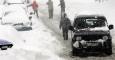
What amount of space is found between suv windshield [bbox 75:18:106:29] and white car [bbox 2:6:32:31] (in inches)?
234

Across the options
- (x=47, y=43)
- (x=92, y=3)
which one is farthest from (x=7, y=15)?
(x=92, y=3)

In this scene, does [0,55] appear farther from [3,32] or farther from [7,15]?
[7,15]

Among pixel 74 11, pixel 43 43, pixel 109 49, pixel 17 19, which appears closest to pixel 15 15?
pixel 17 19

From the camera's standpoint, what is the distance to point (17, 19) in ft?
79.4

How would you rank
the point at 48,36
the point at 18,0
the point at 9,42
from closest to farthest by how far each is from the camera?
the point at 9,42
the point at 48,36
the point at 18,0

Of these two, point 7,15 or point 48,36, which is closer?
point 48,36

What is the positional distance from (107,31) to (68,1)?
2854 centimetres

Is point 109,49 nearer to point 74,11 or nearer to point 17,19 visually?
point 17,19

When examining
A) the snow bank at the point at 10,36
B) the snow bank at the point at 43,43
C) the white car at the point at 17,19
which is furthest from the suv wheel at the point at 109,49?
the white car at the point at 17,19

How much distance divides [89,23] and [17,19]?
24.0 feet

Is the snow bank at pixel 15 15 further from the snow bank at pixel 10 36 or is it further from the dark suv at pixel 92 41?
the snow bank at pixel 10 36

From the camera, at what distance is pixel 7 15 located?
2528 centimetres

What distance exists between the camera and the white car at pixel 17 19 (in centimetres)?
2341

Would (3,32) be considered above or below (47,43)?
above
